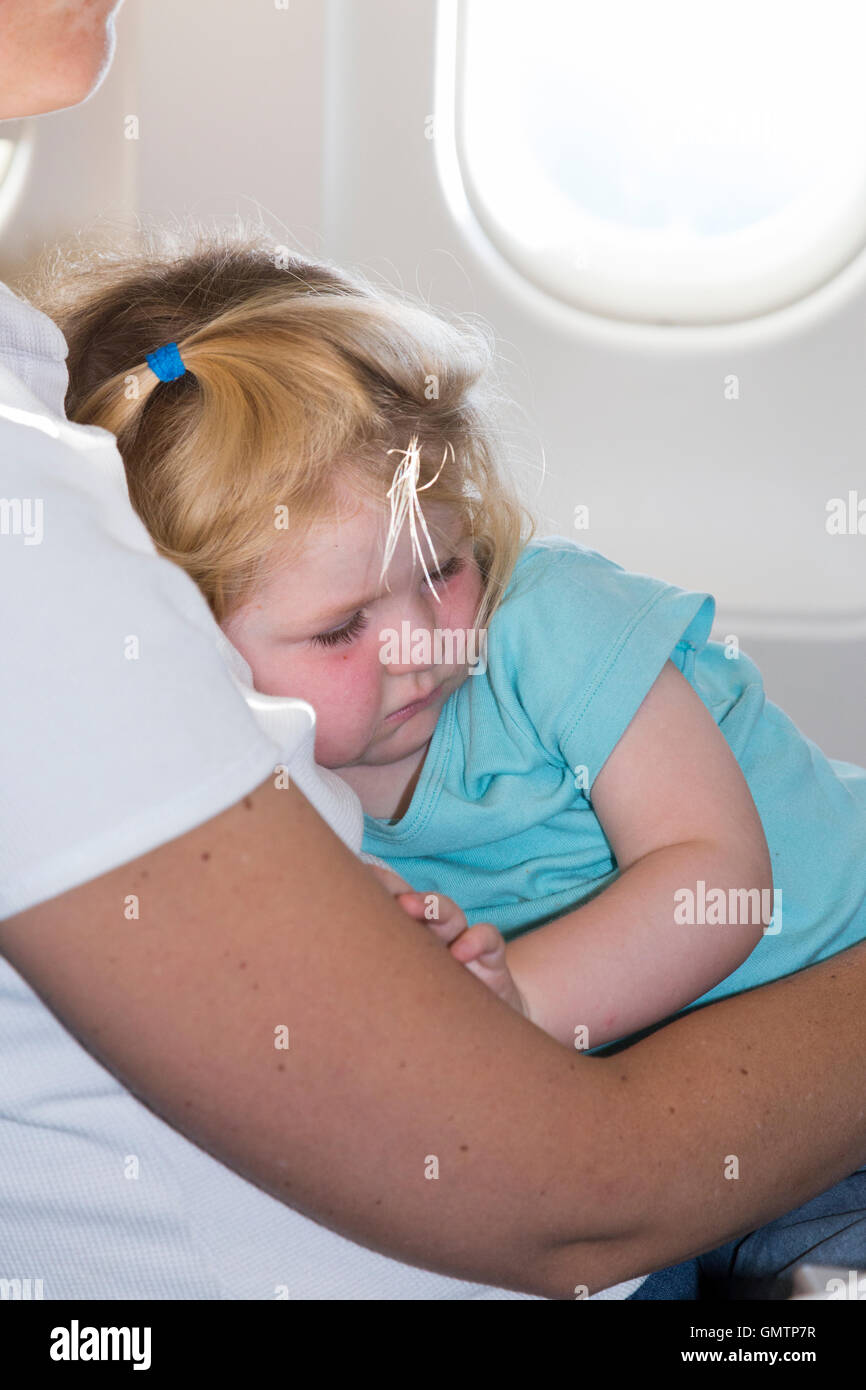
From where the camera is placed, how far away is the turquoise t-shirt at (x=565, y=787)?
0.98 metres

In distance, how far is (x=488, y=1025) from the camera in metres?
0.53

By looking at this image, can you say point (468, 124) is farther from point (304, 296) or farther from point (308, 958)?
point (308, 958)

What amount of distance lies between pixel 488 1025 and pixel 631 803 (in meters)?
0.42

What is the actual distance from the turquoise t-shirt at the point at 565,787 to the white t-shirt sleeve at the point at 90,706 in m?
0.52

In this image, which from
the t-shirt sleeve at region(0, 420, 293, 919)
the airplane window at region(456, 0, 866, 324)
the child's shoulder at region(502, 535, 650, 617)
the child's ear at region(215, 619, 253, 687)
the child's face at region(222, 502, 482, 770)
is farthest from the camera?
the airplane window at region(456, 0, 866, 324)

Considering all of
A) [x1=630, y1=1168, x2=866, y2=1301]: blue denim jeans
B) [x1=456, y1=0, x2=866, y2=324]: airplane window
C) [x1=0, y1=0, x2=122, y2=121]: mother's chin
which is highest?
[x1=456, y1=0, x2=866, y2=324]: airplane window

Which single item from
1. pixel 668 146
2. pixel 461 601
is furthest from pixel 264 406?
pixel 668 146

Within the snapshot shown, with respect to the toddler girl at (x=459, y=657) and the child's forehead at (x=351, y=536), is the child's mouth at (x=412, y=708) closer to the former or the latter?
the toddler girl at (x=459, y=657)

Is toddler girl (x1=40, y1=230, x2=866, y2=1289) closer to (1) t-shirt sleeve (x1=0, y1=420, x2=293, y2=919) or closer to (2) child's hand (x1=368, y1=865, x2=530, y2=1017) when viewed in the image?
(2) child's hand (x1=368, y1=865, x2=530, y2=1017)

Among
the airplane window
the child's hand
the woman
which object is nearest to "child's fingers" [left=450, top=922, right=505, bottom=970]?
the child's hand

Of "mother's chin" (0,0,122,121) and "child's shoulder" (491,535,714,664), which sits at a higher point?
"mother's chin" (0,0,122,121)

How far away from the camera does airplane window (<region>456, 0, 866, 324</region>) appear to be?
162 centimetres
